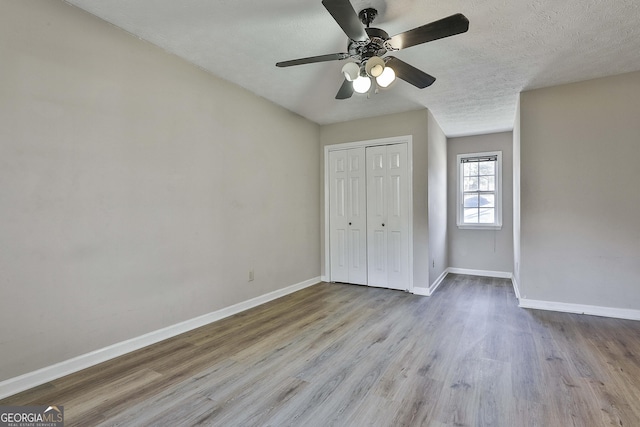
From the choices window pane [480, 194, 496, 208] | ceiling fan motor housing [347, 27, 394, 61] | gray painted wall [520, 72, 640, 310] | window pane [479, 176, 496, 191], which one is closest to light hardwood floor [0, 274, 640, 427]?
gray painted wall [520, 72, 640, 310]

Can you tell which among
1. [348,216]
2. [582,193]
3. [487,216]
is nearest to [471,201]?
[487,216]

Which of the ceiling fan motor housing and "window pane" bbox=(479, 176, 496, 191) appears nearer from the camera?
the ceiling fan motor housing

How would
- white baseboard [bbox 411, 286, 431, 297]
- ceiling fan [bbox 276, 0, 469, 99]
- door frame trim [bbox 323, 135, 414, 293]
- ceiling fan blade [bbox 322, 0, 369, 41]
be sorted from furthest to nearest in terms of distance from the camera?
door frame trim [bbox 323, 135, 414, 293] → white baseboard [bbox 411, 286, 431, 297] → ceiling fan [bbox 276, 0, 469, 99] → ceiling fan blade [bbox 322, 0, 369, 41]

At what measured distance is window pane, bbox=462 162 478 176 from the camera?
5.61 metres

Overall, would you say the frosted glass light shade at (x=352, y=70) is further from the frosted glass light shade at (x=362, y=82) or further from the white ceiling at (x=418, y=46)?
the white ceiling at (x=418, y=46)

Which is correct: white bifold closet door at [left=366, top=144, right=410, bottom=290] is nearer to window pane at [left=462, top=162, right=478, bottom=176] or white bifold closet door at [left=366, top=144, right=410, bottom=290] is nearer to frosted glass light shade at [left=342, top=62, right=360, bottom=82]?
window pane at [left=462, top=162, right=478, bottom=176]

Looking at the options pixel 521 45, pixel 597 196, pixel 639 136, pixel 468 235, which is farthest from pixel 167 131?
pixel 468 235

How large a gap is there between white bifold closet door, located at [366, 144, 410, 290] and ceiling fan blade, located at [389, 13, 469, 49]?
96.9 inches

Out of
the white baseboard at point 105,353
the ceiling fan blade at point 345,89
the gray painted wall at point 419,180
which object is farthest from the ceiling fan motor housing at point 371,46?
the white baseboard at point 105,353

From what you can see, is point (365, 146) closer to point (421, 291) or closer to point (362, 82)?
point (421, 291)

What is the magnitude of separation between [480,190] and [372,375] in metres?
4.52

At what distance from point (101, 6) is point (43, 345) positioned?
238 cm

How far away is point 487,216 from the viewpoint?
555 centimetres

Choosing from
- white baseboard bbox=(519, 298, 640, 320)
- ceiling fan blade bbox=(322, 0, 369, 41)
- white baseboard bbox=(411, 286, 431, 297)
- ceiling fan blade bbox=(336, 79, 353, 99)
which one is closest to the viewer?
ceiling fan blade bbox=(322, 0, 369, 41)
